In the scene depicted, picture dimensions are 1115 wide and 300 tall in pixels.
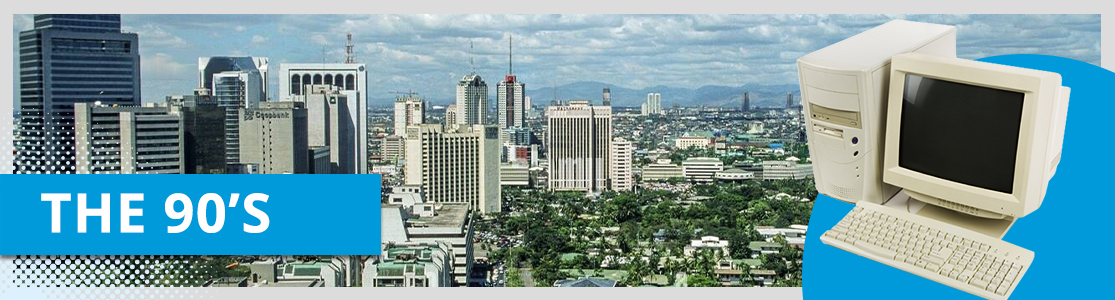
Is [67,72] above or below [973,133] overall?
above

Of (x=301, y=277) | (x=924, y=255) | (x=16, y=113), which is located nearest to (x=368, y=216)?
(x=301, y=277)

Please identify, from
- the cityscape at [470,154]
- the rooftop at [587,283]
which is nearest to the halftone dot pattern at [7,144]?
the cityscape at [470,154]

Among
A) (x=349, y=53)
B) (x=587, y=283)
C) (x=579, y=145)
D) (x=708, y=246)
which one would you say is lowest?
(x=587, y=283)

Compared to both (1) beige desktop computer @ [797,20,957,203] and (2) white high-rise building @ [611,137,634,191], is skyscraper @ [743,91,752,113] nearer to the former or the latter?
(2) white high-rise building @ [611,137,634,191]

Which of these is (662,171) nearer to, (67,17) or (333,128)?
(333,128)

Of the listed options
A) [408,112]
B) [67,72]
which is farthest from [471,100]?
[67,72]

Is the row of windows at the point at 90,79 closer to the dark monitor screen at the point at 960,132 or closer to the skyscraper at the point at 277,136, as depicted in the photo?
the skyscraper at the point at 277,136

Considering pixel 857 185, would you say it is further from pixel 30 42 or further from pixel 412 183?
pixel 30 42

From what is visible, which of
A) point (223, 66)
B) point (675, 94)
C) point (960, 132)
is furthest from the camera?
point (675, 94)
